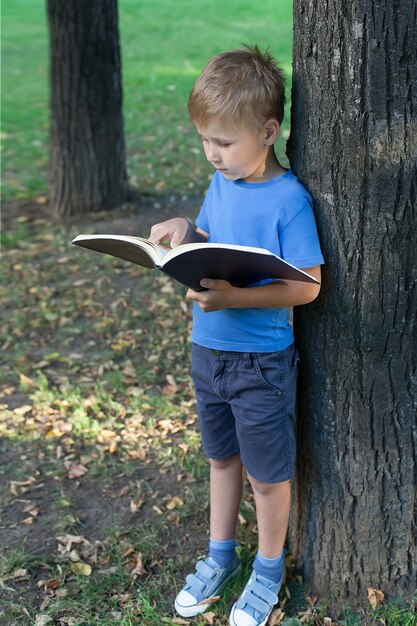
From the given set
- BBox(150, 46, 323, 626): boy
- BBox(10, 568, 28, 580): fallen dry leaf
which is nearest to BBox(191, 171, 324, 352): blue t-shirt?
BBox(150, 46, 323, 626): boy

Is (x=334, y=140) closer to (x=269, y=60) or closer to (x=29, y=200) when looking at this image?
(x=269, y=60)

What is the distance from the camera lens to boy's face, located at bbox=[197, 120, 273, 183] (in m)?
2.43

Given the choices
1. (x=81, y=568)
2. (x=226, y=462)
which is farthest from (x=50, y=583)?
(x=226, y=462)

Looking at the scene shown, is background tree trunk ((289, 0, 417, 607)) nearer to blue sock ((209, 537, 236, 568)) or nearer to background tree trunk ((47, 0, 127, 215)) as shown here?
blue sock ((209, 537, 236, 568))

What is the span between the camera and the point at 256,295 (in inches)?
97.8

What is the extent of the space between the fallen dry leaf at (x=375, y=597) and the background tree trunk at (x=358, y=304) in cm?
3

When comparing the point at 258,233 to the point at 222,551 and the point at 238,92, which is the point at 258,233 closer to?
the point at 238,92

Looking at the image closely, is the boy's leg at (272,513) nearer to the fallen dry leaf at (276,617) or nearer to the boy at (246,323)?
the boy at (246,323)

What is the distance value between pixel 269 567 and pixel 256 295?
108 cm

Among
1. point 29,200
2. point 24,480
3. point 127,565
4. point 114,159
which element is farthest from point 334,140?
point 29,200

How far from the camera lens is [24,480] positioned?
380 cm

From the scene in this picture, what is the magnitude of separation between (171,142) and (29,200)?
2.03 metres

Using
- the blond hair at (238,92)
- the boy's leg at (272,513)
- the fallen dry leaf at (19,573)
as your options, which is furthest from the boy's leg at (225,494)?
the blond hair at (238,92)

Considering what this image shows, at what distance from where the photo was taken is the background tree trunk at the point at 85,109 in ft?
20.5
